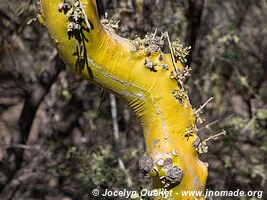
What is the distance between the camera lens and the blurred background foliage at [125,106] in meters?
3.48

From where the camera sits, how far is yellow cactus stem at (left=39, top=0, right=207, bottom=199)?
1210mm

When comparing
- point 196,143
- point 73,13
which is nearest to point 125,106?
point 196,143

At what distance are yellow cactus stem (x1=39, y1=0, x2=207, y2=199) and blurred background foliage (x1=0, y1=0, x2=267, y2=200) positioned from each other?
1.83 meters

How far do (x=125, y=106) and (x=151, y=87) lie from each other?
3015mm

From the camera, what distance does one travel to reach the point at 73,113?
14.6 ft

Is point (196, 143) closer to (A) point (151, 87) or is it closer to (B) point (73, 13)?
(A) point (151, 87)

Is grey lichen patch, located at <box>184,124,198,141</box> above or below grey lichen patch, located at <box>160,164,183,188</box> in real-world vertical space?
above

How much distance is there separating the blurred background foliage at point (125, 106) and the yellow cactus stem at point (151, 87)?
1.83 metres

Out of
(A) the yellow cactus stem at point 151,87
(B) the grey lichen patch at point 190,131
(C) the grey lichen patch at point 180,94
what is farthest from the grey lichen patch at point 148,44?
(B) the grey lichen patch at point 190,131

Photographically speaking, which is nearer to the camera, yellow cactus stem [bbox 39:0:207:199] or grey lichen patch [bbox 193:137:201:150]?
yellow cactus stem [bbox 39:0:207:199]

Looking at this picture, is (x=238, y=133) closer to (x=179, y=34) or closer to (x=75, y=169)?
(x=179, y=34)

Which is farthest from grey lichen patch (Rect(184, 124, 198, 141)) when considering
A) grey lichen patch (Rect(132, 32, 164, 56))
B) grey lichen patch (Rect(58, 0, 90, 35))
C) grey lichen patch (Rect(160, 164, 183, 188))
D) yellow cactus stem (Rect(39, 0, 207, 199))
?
grey lichen patch (Rect(58, 0, 90, 35))

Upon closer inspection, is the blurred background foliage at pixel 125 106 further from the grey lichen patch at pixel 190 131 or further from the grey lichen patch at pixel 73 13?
the grey lichen patch at pixel 73 13

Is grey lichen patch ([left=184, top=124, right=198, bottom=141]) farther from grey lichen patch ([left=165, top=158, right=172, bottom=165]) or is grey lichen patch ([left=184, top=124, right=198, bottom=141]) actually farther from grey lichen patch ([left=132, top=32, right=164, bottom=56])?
grey lichen patch ([left=132, top=32, right=164, bottom=56])
